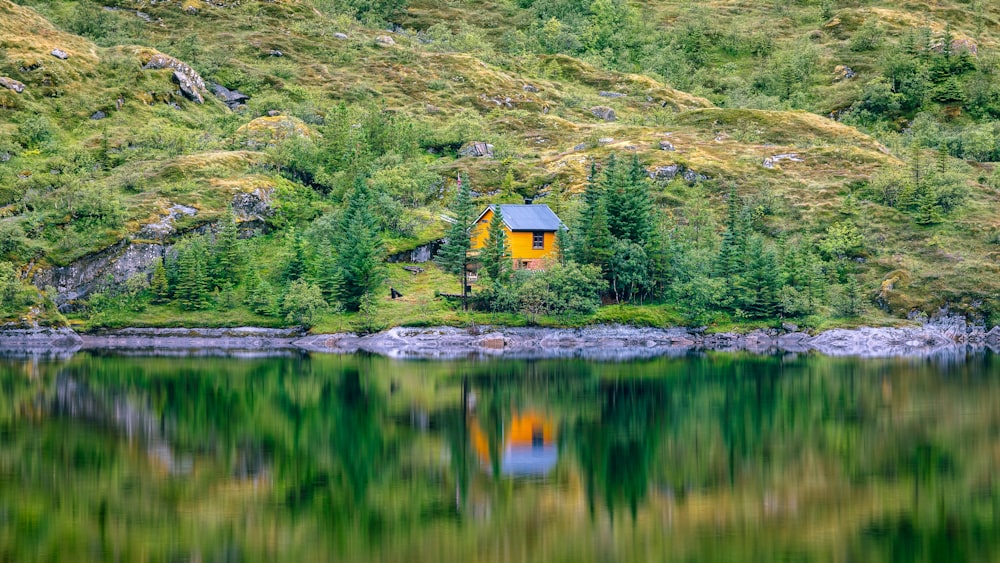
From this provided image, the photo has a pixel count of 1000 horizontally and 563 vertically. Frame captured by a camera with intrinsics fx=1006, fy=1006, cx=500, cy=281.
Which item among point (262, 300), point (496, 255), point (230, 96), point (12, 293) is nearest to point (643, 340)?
point (496, 255)

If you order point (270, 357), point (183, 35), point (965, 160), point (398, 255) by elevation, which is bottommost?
point (270, 357)

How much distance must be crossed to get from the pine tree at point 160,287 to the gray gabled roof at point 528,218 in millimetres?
34688

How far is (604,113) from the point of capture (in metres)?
183

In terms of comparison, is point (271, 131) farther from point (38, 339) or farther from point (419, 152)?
point (38, 339)

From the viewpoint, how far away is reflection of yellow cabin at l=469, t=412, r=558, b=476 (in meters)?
39.4

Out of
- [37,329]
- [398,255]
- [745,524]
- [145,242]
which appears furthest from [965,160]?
[745,524]

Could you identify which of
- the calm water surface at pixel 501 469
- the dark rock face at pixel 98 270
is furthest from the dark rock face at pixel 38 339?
the calm water surface at pixel 501 469

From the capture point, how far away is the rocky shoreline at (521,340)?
99.6 metres

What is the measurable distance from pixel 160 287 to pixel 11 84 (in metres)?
58.7

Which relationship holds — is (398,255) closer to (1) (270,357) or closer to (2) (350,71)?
(1) (270,357)

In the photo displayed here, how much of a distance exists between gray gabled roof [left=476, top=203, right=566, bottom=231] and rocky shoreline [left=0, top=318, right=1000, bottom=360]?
650 inches

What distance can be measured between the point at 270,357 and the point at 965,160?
360ft

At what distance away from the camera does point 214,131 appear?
148 meters

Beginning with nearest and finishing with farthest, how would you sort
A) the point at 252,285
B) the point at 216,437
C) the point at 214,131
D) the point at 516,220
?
the point at 216,437, the point at 252,285, the point at 516,220, the point at 214,131
